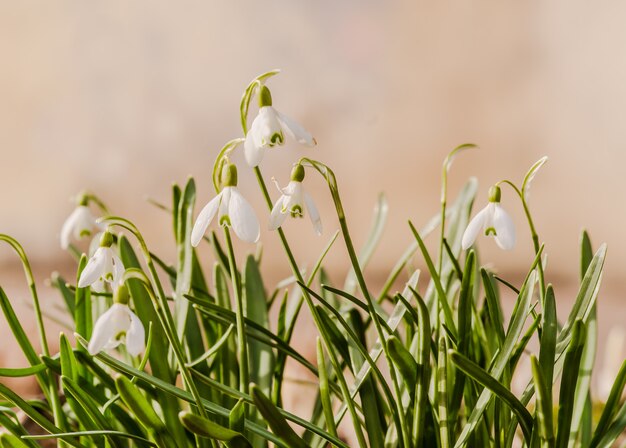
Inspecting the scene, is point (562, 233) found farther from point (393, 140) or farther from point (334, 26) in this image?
point (334, 26)

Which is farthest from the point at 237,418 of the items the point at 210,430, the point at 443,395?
the point at 443,395

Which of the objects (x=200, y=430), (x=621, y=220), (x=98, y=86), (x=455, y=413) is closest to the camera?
(x=200, y=430)

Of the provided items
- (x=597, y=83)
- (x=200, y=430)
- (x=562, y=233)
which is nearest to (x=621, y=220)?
(x=562, y=233)

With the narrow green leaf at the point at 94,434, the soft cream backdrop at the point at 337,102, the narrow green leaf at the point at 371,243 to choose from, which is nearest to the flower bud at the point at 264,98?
the narrow green leaf at the point at 94,434

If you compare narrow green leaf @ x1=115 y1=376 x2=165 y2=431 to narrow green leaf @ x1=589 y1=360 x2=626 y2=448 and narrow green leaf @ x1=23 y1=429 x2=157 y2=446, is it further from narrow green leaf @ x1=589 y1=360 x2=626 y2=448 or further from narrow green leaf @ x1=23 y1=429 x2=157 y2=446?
narrow green leaf @ x1=589 y1=360 x2=626 y2=448

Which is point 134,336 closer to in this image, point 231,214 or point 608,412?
point 231,214
